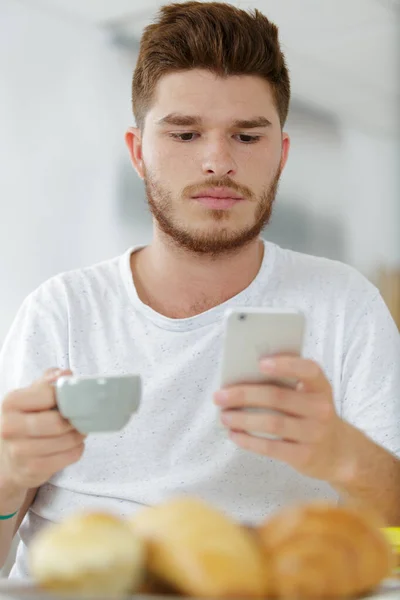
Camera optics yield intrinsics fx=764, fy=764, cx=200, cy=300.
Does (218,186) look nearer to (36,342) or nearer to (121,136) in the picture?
(36,342)

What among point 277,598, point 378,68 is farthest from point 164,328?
point 378,68

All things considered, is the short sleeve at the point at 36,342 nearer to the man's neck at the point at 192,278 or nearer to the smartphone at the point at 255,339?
the man's neck at the point at 192,278

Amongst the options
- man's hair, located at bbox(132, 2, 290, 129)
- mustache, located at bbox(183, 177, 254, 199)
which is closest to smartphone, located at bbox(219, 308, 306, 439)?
mustache, located at bbox(183, 177, 254, 199)

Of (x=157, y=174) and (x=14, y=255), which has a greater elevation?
(x=157, y=174)

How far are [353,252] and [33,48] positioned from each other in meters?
1.48

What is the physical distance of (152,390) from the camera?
4.61 feet

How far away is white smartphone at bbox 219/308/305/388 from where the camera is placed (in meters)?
0.79

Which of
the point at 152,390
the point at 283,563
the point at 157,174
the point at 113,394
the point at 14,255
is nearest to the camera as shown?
the point at 283,563

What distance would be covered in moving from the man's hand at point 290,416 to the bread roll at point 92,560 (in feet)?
1.28

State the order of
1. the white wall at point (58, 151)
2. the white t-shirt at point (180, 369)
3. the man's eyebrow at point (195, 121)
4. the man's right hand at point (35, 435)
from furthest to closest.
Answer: the white wall at point (58, 151) < the man's eyebrow at point (195, 121) < the white t-shirt at point (180, 369) < the man's right hand at point (35, 435)

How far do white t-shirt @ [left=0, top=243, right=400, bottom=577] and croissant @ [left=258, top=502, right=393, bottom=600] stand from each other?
86 cm

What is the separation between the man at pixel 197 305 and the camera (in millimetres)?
1359

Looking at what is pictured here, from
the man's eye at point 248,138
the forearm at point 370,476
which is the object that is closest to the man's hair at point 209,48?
the man's eye at point 248,138

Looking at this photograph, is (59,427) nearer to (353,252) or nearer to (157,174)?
(157,174)
